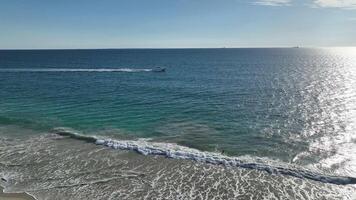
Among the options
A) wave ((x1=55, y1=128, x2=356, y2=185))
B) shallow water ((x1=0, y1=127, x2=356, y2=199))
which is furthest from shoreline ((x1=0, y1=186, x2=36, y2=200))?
wave ((x1=55, y1=128, x2=356, y2=185))

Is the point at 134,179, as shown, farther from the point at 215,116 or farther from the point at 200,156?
the point at 215,116

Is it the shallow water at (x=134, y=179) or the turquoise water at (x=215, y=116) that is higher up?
the turquoise water at (x=215, y=116)

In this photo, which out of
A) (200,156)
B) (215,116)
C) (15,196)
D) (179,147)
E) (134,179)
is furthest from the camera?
(215,116)

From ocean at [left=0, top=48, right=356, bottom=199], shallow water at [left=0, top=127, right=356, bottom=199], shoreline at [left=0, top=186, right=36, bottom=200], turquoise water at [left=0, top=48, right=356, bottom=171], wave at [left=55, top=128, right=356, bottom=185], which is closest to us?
shoreline at [left=0, top=186, right=36, bottom=200]

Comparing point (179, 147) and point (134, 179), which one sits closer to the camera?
point (134, 179)

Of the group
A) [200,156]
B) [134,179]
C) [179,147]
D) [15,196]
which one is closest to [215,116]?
[179,147]

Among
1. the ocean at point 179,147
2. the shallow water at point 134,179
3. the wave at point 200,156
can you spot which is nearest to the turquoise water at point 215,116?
the ocean at point 179,147

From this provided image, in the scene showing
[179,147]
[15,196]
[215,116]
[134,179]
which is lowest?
[15,196]

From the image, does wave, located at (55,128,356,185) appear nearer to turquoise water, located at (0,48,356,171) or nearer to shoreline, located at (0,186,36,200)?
turquoise water, located at (0,48,356,171)

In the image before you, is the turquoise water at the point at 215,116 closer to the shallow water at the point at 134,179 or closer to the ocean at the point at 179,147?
the ocean at the point at 179,147
